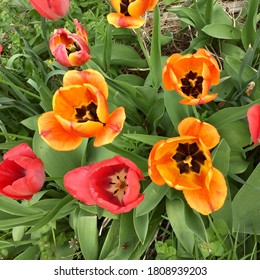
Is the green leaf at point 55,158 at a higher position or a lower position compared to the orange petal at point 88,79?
lower

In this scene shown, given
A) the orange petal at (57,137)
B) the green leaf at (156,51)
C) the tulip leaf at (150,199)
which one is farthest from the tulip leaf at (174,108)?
the orange petal at (57,137)

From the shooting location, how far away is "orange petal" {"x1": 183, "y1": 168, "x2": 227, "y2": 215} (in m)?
1.21

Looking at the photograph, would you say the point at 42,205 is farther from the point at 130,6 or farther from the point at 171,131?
the point at 130,6

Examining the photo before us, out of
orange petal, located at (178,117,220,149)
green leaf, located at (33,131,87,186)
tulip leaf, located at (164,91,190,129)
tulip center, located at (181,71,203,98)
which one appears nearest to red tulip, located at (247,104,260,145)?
orange petal, located at (178,117,220,149)

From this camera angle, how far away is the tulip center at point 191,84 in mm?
1330

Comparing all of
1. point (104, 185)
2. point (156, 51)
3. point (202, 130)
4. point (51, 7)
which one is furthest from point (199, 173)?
point (51, 7)

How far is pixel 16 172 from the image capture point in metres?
1.29

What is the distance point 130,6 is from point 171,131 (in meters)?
0.44

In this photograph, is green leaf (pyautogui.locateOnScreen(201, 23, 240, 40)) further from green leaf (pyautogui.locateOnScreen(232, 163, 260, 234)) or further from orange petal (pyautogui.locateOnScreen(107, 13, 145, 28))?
green leaf (pyautogui.locateOnScreen(232, 163, 260, 234))

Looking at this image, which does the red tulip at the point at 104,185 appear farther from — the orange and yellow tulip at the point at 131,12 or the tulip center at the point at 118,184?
the orange and yellow tulip at the point at 131,12

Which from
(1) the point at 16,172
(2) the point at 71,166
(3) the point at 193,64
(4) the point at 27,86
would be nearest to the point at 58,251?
(2) the point at 71,166

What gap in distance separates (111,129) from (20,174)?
0.29 m

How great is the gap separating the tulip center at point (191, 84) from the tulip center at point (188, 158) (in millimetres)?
144
